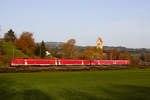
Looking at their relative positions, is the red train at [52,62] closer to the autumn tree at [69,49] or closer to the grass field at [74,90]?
the grass field at [74,90]

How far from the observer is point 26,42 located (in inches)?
3610

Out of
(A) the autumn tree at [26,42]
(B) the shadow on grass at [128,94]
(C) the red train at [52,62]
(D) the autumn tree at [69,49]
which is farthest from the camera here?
(D) the autumn tree at [69,49]

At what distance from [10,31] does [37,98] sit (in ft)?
327

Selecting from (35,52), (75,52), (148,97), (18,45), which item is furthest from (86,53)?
(148,97)

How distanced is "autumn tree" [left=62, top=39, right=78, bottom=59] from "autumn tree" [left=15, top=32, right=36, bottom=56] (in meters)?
15.7

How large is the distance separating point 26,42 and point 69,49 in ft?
69.6

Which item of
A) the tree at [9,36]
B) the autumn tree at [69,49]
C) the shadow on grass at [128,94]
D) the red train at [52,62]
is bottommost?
the shadow on grass at [128,94]

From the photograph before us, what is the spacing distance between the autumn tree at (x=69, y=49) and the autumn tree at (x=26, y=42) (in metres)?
15.7

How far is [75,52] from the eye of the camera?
96312mm

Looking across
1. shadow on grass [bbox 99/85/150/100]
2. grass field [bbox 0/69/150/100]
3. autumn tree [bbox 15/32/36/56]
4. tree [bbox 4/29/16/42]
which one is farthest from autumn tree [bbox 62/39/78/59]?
shadow on grass [bbox 99/85/150/100]

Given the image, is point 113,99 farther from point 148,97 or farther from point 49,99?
point 49,99

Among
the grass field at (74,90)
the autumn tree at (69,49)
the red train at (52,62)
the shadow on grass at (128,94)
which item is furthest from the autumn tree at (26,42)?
the shadow on grass at (128,94)

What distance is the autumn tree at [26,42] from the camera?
8727cm

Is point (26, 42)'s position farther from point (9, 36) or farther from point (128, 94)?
point (128, 94)
